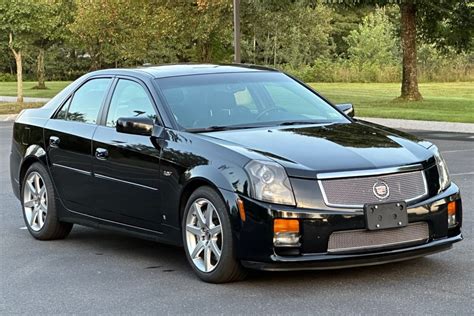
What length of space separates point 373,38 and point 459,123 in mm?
42384

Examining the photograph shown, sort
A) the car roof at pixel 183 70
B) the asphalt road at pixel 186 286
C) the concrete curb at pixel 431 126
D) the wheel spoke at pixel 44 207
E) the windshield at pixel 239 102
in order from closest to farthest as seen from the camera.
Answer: the asphalt road at pixel 186 286
the windshield at pixel 239 102
the car roof at pixel 183 70
the wheel spoke at pixel 44 207
the concrete curb at pixel 431 126

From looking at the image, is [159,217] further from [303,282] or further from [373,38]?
[373,38]

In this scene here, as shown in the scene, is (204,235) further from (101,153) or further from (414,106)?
(414,106)

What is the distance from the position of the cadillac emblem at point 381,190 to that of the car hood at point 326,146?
0.12 meters

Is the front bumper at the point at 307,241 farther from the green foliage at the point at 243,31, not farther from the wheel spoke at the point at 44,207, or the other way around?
the green foliage at the point at 243,31

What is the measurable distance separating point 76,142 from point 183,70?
1.07 metres

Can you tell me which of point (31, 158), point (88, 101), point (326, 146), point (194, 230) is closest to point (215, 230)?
point (194, 230)

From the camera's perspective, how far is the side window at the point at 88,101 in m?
8.14

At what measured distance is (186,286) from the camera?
6559 millimetres

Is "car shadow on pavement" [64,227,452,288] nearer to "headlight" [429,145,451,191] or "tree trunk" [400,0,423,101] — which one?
"headlight" [429,145,451,191]

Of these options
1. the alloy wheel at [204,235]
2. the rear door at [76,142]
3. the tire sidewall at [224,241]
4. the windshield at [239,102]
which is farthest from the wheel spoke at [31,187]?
the tire sidewall at [224,241]

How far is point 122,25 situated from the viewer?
142 ft

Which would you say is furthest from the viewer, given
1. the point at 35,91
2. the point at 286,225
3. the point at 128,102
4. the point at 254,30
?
the point at 35,91

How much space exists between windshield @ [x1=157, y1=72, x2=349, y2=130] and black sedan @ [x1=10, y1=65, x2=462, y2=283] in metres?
0.01
